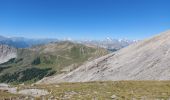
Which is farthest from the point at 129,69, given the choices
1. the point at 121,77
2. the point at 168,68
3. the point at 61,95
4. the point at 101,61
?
the point at 61,95

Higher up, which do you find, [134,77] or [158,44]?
[158,44]

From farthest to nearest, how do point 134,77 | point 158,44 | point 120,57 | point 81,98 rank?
point 120,57
point 158,44
point 134,77
point 81,98

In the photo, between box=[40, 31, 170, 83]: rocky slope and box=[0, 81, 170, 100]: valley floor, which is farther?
box=[40, 31, 170, 83]: rocky slope

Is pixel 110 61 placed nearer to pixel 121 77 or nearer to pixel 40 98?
pixel 121 77

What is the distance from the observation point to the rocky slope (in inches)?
3755

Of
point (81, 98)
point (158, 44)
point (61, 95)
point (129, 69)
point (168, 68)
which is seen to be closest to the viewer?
point (81, 98)

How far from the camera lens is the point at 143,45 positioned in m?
126

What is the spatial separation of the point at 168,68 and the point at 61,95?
222 ft

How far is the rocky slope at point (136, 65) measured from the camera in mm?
95375

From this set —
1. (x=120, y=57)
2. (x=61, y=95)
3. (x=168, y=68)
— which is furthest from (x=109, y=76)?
(x=61, y=95)

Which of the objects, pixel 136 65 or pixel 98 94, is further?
pixel 136 65

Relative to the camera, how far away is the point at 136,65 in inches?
4195

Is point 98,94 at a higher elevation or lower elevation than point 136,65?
lower

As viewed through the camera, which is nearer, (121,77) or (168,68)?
(168,68)
